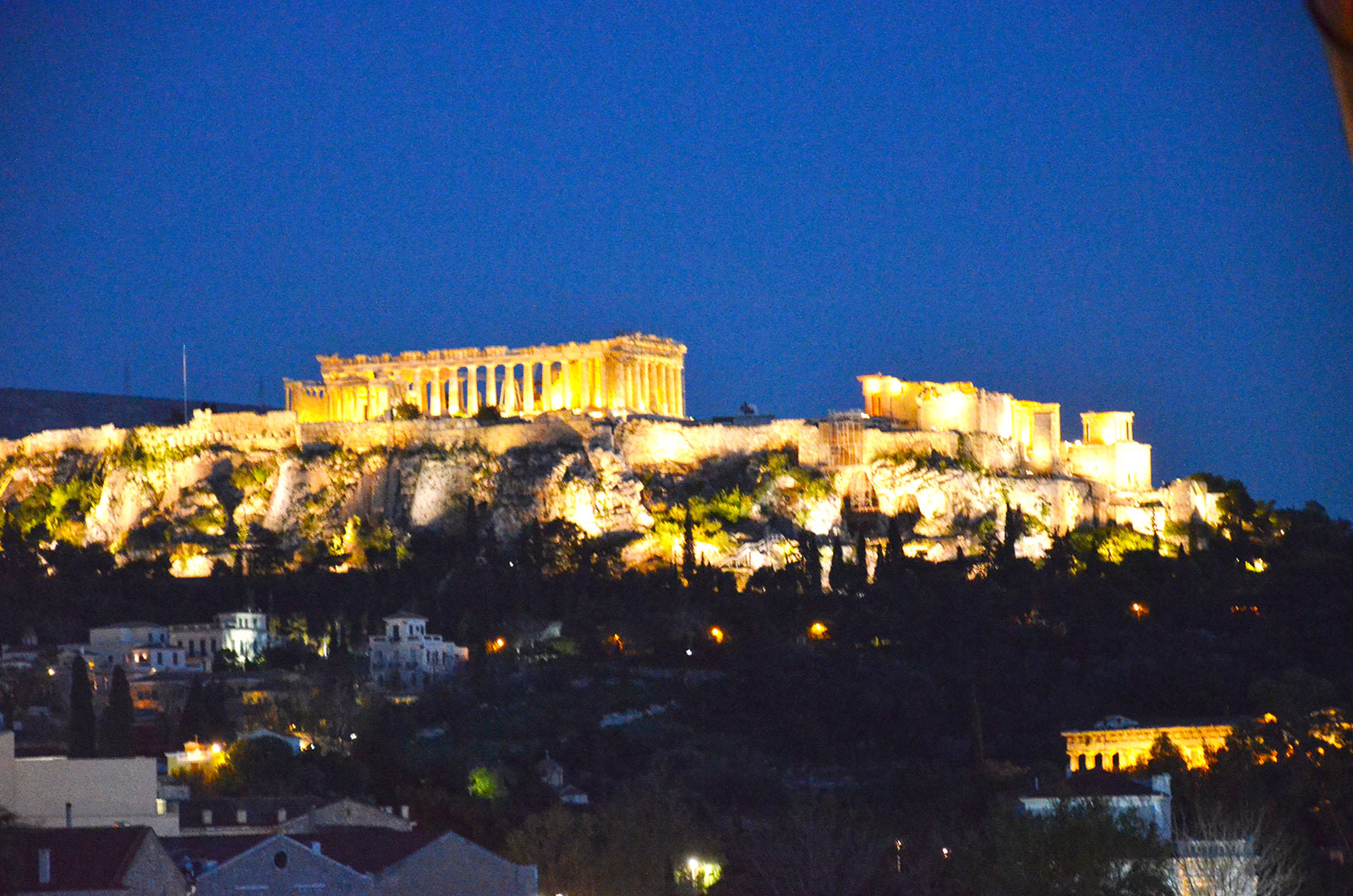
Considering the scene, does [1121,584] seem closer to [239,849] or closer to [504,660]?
[504,660]

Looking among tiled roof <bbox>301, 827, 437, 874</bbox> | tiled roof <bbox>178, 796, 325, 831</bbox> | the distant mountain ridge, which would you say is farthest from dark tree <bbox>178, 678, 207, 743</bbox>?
the distant mountain ridge

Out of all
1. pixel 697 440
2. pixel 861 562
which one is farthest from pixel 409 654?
pixel 697 440

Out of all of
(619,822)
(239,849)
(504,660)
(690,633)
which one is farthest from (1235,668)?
(239,849)

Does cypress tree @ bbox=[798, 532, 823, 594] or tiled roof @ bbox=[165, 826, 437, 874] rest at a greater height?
cypress tree @ bbox=[798, 532, 823, 594]

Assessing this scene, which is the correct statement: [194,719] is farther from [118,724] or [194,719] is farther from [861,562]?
[861,562]

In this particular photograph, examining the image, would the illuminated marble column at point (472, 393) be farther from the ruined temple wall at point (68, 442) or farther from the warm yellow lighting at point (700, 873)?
the warm yellow lighting at point (700, 873)

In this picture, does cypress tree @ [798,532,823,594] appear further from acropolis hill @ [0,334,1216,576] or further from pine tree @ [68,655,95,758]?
pine tree @ [68,655,95,758]
